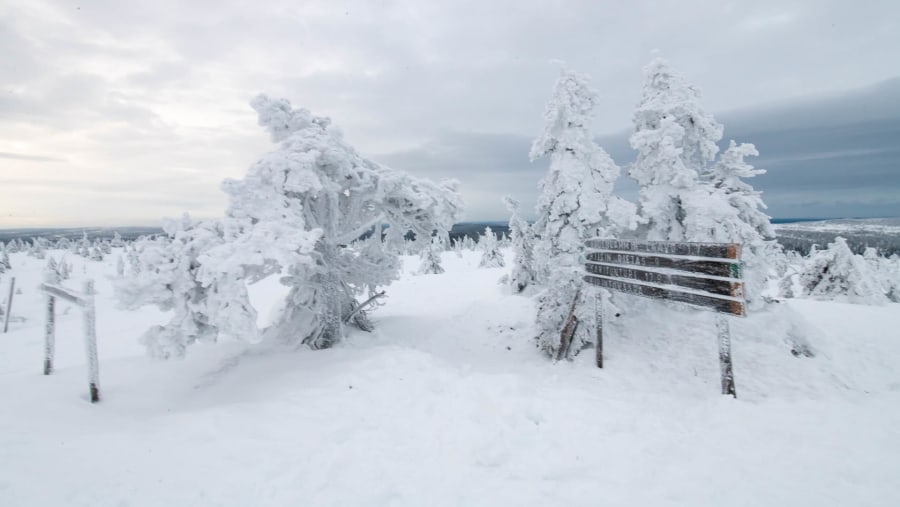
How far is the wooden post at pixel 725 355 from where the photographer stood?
7.14 m

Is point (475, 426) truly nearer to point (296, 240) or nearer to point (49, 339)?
point (296, 240)

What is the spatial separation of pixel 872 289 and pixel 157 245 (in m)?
25.3

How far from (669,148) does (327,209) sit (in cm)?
929

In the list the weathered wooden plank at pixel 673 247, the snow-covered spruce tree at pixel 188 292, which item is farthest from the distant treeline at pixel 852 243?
the snow-covered spruce tree at pixel 188 292

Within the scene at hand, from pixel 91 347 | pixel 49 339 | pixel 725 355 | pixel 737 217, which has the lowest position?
pixel 725 355

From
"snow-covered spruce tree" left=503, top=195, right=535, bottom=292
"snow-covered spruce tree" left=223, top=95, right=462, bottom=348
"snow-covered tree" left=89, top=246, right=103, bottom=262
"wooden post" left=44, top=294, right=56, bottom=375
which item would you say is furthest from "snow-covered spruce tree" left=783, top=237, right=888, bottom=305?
"snow-covered tree" left=89, top=246, right=103, bottom=262

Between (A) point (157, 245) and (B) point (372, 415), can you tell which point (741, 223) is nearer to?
(B) point (372, 415)

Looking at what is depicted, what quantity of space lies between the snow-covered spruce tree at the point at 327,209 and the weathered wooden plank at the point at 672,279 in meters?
4.29

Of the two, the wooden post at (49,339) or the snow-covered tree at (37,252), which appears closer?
the wooden post at (49,339)

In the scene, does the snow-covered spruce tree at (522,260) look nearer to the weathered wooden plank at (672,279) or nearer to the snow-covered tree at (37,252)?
the weathered wooden plank at (672,279)

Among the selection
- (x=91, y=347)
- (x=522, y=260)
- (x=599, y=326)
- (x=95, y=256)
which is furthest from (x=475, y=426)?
(x=95, y=256)

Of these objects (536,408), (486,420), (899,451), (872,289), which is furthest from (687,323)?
(872,289)

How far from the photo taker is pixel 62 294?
8.21 metres

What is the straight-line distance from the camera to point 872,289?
54.3 ft
